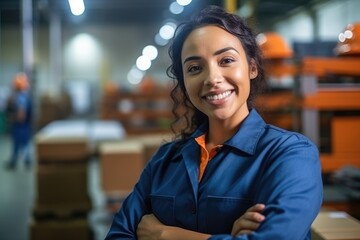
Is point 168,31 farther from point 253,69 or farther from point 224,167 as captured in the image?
point 224,167

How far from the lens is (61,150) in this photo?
4801mm

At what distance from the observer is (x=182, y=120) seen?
7.38ft

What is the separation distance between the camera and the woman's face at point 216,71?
1.60 m

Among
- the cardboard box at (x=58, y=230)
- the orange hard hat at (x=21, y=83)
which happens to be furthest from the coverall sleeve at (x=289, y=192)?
the orange hard hat at (x=21, y=83)

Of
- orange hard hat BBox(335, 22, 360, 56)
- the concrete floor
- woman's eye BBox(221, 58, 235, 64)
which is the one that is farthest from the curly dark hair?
the concrete floor

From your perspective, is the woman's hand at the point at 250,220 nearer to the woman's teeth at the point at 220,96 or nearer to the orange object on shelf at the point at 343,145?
the woman's teeth at the point at 220,96

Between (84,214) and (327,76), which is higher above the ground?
(327,76)

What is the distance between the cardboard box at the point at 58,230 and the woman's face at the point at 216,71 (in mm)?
3400

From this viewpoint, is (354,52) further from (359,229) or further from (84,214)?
(84,214)

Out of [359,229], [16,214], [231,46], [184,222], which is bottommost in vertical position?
[16,214]

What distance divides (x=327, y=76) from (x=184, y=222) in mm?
4086

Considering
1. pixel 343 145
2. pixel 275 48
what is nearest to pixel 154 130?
pixel 275 48

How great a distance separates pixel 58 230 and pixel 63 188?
46cm

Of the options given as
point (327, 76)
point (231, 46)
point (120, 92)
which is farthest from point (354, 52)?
point (120, 92)
